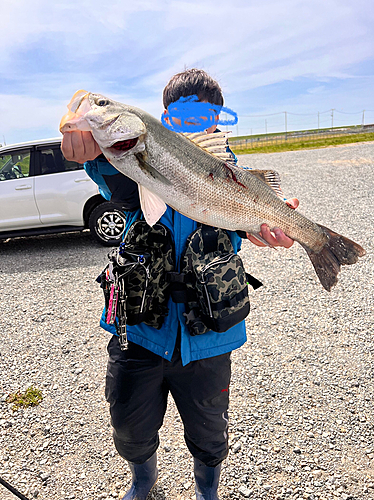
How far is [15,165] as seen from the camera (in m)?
7.44

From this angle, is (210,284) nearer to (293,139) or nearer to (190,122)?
(190,122)

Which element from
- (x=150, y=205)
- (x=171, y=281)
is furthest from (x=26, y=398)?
(x=150, y=205)

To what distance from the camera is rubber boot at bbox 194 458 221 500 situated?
2.21 metres

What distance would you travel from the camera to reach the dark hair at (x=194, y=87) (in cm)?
193

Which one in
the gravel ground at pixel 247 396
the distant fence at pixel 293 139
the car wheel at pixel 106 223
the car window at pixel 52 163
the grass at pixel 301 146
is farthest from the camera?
the distant fence at pixel 293 139

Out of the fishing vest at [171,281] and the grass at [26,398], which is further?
the grass at [26,398]

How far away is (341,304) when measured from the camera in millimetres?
4934

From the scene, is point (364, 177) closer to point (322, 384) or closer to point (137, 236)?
point (322, 384)

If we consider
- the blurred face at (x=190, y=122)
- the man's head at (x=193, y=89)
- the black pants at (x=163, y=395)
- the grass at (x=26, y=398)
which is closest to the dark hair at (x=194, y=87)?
the man's head at (x=193, y=89)

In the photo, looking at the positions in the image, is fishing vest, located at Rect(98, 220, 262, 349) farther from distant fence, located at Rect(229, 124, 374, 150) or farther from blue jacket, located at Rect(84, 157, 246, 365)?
distant fence, located at Rect(229, 124, 374, 150)

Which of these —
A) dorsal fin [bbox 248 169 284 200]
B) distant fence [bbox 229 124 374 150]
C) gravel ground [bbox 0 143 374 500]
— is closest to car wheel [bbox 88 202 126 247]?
gravel ground [bbox 0 143 374 500]

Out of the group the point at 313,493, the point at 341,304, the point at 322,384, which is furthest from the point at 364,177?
the point at 313,493

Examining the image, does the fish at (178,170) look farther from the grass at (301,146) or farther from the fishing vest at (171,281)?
the grass at (301,146)

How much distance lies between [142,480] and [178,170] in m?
2.01
